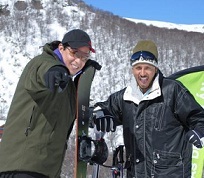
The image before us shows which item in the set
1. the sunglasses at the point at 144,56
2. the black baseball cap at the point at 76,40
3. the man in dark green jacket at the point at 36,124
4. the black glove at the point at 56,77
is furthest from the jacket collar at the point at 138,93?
the black glove at the point at 56,77

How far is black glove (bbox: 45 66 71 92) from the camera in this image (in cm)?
188

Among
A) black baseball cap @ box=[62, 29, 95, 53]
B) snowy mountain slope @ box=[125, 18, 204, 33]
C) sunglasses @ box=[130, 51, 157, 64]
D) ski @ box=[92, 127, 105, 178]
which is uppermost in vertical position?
snowy mountain slope @ box=[125, 18, 204, 33]

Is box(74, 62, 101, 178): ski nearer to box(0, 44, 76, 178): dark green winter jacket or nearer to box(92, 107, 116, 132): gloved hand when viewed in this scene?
box(92, 107, 116, 132): gloved hand

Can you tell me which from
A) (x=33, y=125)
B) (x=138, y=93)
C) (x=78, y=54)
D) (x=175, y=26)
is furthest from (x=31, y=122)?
(x=175, y=26)

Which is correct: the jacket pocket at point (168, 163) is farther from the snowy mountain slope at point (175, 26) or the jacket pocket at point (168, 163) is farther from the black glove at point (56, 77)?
the snowy mountain slope at point (175, 26)

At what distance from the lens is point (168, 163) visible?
8.78ft

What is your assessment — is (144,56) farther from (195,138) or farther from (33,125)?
(33,125)

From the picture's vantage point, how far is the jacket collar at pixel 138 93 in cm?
272

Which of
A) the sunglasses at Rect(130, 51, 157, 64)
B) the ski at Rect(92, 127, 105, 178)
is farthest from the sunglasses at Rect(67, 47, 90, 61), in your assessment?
the ski at Rect(92, 127, 105, 178)

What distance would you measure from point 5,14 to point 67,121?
35.0 meters

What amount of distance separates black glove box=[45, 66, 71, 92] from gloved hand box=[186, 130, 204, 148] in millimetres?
1025

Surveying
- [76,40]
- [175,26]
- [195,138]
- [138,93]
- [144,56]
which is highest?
[175,26]

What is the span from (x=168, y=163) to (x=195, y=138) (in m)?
0.31

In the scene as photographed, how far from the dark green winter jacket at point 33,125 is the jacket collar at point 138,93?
0.82 m
